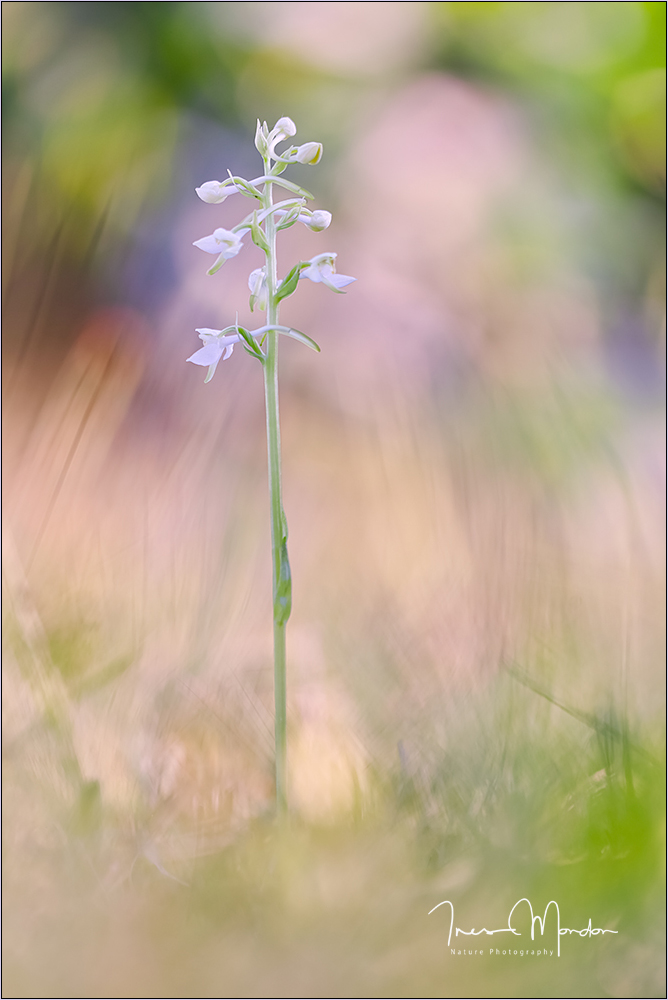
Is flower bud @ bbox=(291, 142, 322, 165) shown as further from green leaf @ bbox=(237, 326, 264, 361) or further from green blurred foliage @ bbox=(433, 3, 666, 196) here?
green blurred foliage @ bbox=(433, 3, 666, 196)

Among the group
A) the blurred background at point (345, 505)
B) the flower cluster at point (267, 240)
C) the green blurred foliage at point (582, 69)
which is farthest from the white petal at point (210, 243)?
the green blurred foliage at point (582, 69)

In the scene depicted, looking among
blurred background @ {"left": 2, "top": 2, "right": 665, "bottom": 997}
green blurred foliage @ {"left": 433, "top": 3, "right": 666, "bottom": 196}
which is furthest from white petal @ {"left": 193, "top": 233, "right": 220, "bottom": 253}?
green blurred foliage @ {"left": 433, "top": 3, "right": 666, "bottom": 196}

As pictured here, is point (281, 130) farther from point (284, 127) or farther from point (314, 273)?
point (314, 273)

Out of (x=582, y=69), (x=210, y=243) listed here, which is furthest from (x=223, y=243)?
(x=582, y=69)

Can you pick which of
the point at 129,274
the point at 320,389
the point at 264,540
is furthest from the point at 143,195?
the point at 264,540

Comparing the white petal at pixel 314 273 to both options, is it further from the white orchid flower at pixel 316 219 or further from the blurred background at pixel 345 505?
the blurred background at pixel 345 505

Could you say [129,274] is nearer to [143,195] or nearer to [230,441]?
[143,195]

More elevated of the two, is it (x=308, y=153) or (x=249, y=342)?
(x=308, y=153)
